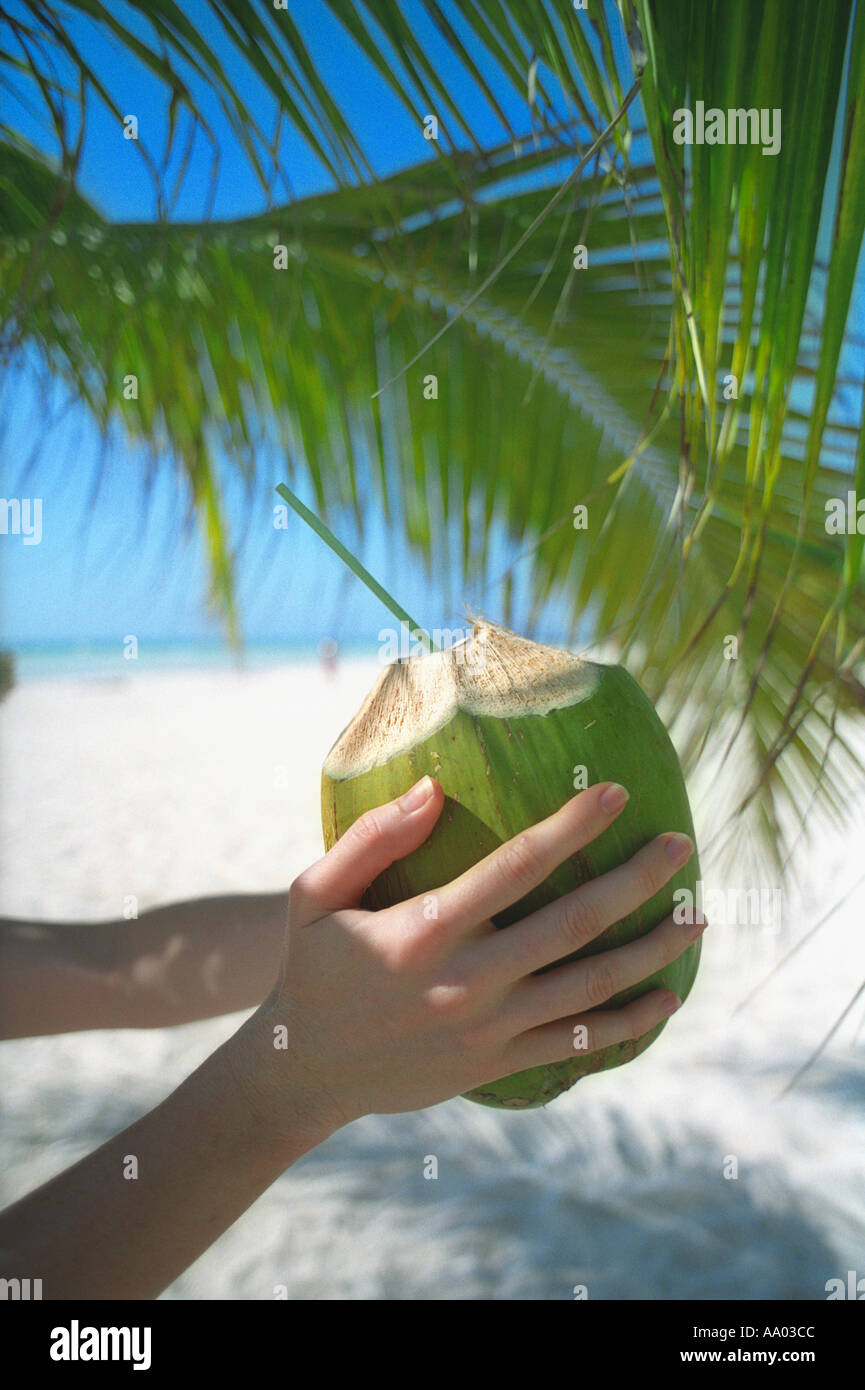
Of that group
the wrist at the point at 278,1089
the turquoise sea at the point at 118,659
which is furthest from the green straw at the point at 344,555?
the turquoise sea at the point at 118,659

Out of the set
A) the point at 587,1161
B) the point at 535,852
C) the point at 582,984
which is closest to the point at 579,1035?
the point at 582,984

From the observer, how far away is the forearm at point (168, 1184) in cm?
71

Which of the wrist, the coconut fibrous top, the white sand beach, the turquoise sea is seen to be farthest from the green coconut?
the turquoise sea

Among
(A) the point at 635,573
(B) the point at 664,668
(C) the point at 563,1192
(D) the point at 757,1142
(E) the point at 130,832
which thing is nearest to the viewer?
(B) the point at 664,668

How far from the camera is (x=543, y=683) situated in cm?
65

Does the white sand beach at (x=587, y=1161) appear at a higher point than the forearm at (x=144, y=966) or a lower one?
lower

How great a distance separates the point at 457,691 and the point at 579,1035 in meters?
0.24

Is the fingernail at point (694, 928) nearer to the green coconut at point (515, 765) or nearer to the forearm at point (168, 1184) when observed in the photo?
the green coconut at point (515, 765)

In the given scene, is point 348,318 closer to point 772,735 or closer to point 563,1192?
point 772,735

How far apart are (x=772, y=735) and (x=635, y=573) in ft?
1.16

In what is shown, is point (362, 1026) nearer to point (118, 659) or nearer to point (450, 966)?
point (450, 966)

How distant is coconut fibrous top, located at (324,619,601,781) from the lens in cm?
64

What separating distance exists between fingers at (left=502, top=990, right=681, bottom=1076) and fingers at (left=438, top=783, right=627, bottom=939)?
0.39 ft

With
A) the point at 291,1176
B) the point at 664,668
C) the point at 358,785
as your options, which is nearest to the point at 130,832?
the point at 291,1176
